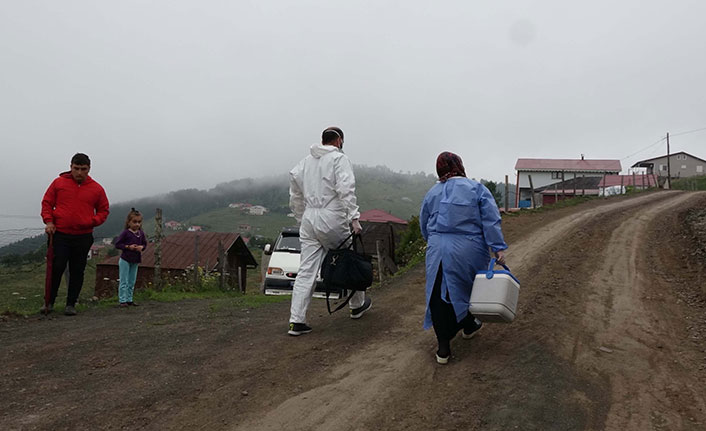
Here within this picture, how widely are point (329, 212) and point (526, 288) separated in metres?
3.00

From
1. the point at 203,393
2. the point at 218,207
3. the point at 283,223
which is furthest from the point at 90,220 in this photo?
the point at 218,207

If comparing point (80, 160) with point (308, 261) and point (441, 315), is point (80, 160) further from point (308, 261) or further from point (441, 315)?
point (441, 315)

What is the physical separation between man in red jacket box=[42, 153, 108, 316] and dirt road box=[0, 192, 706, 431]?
60 cm

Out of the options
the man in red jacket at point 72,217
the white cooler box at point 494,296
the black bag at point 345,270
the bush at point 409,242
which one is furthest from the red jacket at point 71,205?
the bush at point 409,242

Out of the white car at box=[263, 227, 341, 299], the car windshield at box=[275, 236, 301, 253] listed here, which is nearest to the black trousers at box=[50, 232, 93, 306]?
the white car at box=[263, 227, 341, 299]

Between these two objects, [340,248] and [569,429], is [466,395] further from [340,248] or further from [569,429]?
[340,248]

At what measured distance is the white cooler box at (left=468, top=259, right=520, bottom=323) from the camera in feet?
11.9

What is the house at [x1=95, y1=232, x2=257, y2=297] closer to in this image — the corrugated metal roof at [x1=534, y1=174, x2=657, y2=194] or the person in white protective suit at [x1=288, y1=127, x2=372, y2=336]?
the person in white protective suit at [x1=288, y1=127, x2=372, y2=336]

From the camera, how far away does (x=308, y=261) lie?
483 centimetres

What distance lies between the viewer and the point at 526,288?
6.30 meters

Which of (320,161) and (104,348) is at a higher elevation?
(320,161)

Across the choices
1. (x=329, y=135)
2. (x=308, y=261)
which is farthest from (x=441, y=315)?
(x=329, y=135)

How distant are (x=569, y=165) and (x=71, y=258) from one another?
190 ft

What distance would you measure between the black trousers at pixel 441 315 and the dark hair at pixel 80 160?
4.63m
